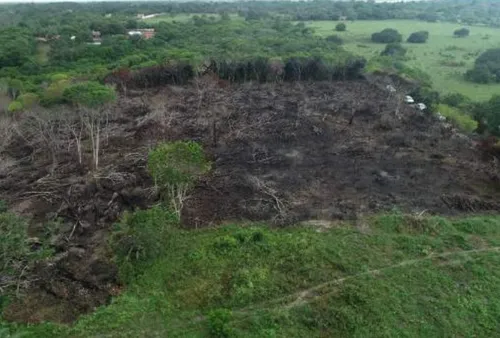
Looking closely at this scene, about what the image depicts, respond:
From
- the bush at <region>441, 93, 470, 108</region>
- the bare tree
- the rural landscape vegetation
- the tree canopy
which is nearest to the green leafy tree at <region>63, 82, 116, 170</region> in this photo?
the tree canopy

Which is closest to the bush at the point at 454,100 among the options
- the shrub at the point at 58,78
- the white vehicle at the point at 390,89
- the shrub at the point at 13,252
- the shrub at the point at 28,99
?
the white vehicle at the point at 390,89

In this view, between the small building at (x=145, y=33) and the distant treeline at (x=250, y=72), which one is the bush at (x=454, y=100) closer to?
the distant treeline at (x=250, y=72)

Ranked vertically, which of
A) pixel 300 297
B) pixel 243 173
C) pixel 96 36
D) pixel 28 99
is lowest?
pixel 300 297

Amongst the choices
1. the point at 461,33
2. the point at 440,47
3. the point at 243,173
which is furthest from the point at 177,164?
the point at 461,33

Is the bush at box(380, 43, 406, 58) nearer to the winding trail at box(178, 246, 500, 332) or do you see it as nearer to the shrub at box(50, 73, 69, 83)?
the shrub at box(50, 73, 69, 83)

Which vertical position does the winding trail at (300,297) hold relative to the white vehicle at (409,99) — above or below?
below

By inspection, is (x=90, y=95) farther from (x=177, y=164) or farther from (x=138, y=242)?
(x=138, y=242)
